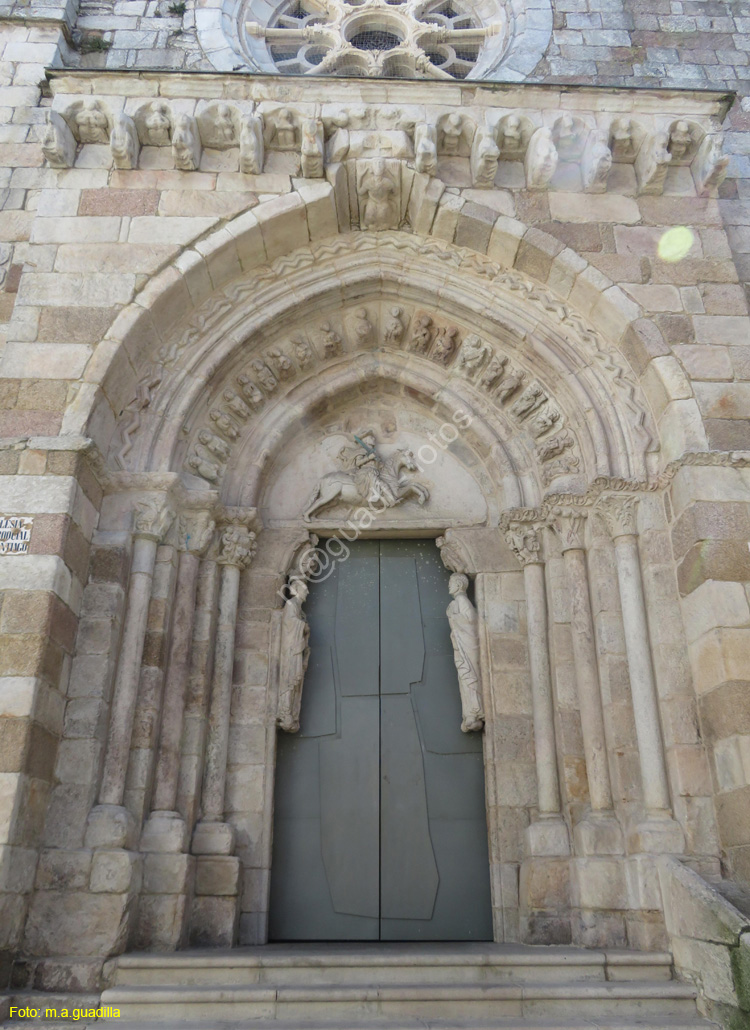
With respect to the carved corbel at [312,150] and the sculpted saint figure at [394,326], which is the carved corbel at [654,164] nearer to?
the sculpted saint figure at [394,326]

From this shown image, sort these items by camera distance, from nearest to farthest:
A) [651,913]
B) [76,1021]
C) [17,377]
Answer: [76,1021] < [651,913] < [17,377]

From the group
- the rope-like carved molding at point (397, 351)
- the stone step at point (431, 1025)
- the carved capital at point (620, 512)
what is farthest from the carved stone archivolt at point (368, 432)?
the stone step at point (431, 1025)

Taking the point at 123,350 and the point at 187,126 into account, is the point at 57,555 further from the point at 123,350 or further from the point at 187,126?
the point at 187,126

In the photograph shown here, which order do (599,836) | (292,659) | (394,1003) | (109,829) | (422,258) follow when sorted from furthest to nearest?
1. (422,258)
2. (292,659)
3. (599,836)
4. (109,829)
5. (394,1003)

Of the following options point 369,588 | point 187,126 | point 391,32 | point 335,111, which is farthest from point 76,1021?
point 391,32

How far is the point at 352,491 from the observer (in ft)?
20.3

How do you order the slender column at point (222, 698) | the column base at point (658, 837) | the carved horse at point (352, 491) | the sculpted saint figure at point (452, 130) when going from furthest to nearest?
the carved horse at point (352, 491), the sculpted saint figure at point (452, 130), the slender column at point (222, 698), the column base at point (658, 837)

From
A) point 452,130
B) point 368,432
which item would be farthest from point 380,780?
point 452,130

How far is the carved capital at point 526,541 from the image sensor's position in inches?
222

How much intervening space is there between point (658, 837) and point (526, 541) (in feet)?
6.79

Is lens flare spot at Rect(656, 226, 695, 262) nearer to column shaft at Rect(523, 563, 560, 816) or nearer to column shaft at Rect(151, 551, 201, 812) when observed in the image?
column shaft at Rect(523, 563, 560, 816)

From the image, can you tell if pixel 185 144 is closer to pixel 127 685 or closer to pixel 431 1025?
pixel 127 685

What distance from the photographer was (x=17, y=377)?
5.01 meters

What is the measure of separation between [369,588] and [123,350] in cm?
240
